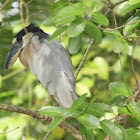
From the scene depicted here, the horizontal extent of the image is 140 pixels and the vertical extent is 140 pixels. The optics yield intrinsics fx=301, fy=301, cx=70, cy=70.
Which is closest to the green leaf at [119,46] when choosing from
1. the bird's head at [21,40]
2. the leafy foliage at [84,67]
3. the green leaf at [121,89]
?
the leafy foliage at [84,67]

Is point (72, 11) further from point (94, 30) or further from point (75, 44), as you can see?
point (75, 44)

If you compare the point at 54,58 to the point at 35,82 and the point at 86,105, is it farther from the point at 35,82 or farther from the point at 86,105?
the point at 86,105

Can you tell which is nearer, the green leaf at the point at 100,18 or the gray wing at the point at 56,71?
the green leaf at the point at 100,18

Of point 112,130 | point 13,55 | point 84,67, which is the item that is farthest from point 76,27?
point 84,67

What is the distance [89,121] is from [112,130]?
0.14 meters

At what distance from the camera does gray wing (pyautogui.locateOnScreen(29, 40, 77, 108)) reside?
2.29 metres

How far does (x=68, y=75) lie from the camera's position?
2354 millimetres

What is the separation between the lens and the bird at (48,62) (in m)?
2.30

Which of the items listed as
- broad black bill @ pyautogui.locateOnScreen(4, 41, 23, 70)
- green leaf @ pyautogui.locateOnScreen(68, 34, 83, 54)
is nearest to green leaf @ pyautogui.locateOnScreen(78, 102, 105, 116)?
green leaf @ pyautogui.locateOnScreen(68, 34, 83, 54)

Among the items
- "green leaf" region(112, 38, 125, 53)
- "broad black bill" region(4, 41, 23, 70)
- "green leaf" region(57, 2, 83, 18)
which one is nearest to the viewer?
"green leaf" region(57, 2, 83, 18)

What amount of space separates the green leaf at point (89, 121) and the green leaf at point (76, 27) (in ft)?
1.05

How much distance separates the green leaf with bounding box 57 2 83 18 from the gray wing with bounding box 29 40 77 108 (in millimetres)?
1220

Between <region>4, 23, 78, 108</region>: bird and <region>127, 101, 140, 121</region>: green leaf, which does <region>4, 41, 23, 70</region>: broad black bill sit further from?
<region>127, 101, 140, 121</region>: green leaf

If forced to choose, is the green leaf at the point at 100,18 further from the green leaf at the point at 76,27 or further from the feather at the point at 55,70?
the feather at the point at 55,70
